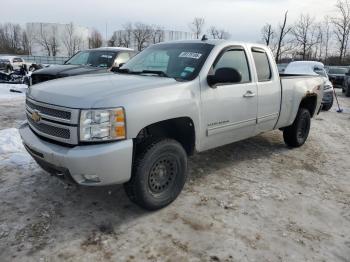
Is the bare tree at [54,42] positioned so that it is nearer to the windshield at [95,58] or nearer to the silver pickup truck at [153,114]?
the windshield at [95,58]

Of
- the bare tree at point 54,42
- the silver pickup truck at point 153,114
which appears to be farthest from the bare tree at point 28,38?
the silver pickup truck at point 153,114

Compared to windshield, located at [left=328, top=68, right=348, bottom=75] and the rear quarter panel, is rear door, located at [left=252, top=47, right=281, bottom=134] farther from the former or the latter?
windshield, located at [left=328, top=68, right=348, bottom=75]

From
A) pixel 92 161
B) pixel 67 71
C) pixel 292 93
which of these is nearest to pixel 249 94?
pixel 292 93

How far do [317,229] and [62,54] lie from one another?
85218 mm

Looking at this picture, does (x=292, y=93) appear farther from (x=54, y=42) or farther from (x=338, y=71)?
(x=54, y=42)

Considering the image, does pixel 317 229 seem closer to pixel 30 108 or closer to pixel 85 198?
pixel 85 198

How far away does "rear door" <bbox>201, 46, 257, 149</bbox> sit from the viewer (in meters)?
4.41

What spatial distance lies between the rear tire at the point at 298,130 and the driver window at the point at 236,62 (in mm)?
2004

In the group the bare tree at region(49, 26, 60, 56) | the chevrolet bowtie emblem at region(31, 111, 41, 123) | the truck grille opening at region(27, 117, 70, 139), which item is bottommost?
the truck grille opening at region(27, 117, 70, 139)

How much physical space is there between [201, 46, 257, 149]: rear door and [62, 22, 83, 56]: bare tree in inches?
3204

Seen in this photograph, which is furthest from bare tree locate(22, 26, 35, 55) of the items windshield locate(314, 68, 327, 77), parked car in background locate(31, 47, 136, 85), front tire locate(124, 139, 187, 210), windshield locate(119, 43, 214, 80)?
front tire locate(124, 139, 187, 210)

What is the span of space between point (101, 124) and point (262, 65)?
121 inches

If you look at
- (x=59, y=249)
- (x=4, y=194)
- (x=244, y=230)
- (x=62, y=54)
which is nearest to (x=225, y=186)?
(x=244, y=230)

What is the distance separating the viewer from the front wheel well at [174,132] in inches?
154
